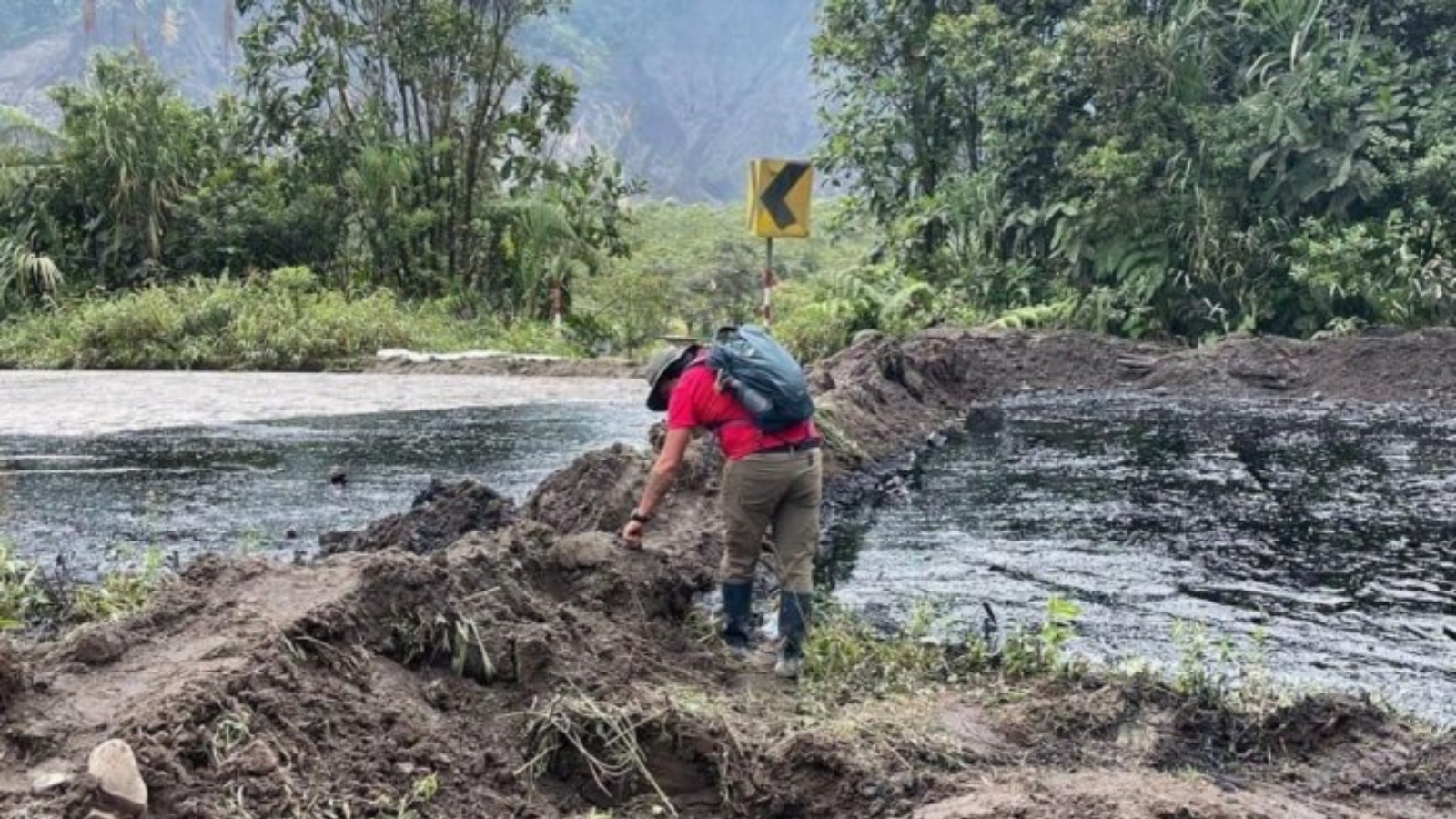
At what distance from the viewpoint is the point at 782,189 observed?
11.8 m

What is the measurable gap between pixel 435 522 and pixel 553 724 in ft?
10.9

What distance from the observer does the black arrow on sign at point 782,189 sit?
38.7 ft

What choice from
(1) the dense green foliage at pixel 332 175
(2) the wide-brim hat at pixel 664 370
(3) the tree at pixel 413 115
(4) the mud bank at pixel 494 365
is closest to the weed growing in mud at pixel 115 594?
(2) the wide-brim hat at pixel 664 370

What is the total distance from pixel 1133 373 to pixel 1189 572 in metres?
10.6

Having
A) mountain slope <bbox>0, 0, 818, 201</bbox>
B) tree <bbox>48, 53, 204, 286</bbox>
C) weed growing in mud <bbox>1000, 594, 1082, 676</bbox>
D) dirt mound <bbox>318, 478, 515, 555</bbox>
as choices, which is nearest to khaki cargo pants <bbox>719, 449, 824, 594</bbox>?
weed growing in mud <bbox>1000, 594, 1082, 676</bbox>

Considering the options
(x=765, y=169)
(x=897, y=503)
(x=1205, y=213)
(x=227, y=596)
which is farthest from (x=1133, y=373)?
(x=227, y=596)

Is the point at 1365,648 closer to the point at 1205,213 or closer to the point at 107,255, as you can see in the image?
the point at 1205,213

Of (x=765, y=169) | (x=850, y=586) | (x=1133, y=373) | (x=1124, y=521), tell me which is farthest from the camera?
(x=1133, y=373)

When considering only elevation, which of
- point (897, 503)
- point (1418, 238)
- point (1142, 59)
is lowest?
point (897, 503)

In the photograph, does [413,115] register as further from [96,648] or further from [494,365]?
[96,648]

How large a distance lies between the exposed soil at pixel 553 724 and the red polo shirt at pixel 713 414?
2.52 ft

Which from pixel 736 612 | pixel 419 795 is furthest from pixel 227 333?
pixel 419 795

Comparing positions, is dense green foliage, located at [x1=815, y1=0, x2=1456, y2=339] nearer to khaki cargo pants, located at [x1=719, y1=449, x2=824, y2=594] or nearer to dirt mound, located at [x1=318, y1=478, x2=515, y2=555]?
dirt mound, located at [x1=318, y1=478, x2=515, y2=555]

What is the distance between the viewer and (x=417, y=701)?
4363 millimetres
